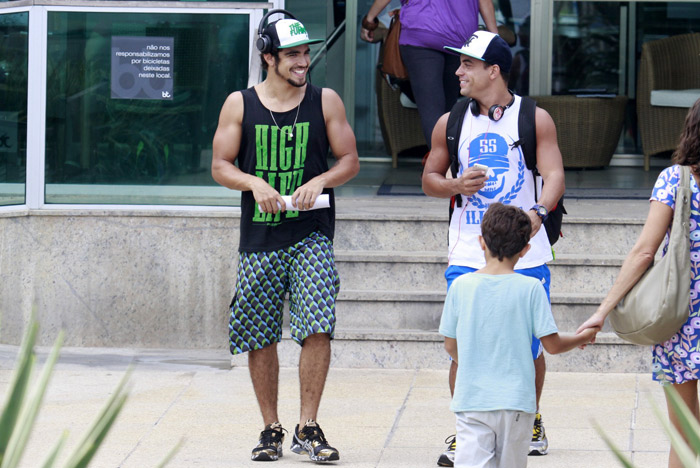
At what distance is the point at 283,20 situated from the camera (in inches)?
209

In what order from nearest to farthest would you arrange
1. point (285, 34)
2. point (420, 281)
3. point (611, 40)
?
point (285, 34) → point (420, 281) → point (611, 40)

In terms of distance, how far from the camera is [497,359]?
4074mm

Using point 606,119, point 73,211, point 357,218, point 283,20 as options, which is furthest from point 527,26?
point 283,20

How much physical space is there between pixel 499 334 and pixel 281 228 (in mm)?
1563

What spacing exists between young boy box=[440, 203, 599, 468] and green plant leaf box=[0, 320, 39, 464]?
6.42 feet

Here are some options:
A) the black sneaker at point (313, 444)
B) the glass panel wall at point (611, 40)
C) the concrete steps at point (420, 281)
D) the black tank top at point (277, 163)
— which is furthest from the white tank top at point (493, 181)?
the glass panel wall at point (611, 40)

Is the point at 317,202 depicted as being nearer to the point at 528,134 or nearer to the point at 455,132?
the point at 455,132

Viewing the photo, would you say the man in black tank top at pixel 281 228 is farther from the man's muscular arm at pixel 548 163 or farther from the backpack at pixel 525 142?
the man's muscular arm at pixel 548 163

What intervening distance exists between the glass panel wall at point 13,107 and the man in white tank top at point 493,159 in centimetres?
366

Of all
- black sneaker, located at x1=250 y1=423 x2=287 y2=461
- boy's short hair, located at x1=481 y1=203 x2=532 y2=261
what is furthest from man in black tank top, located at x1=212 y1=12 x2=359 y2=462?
boy's short hair, located at x1=481 y1=203 x2=532 y2=261

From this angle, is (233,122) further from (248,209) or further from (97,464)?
(97,464)

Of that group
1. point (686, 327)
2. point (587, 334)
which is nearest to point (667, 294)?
point (686, 327)

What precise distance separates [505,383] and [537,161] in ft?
4.27

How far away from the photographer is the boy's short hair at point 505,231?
163 inches
